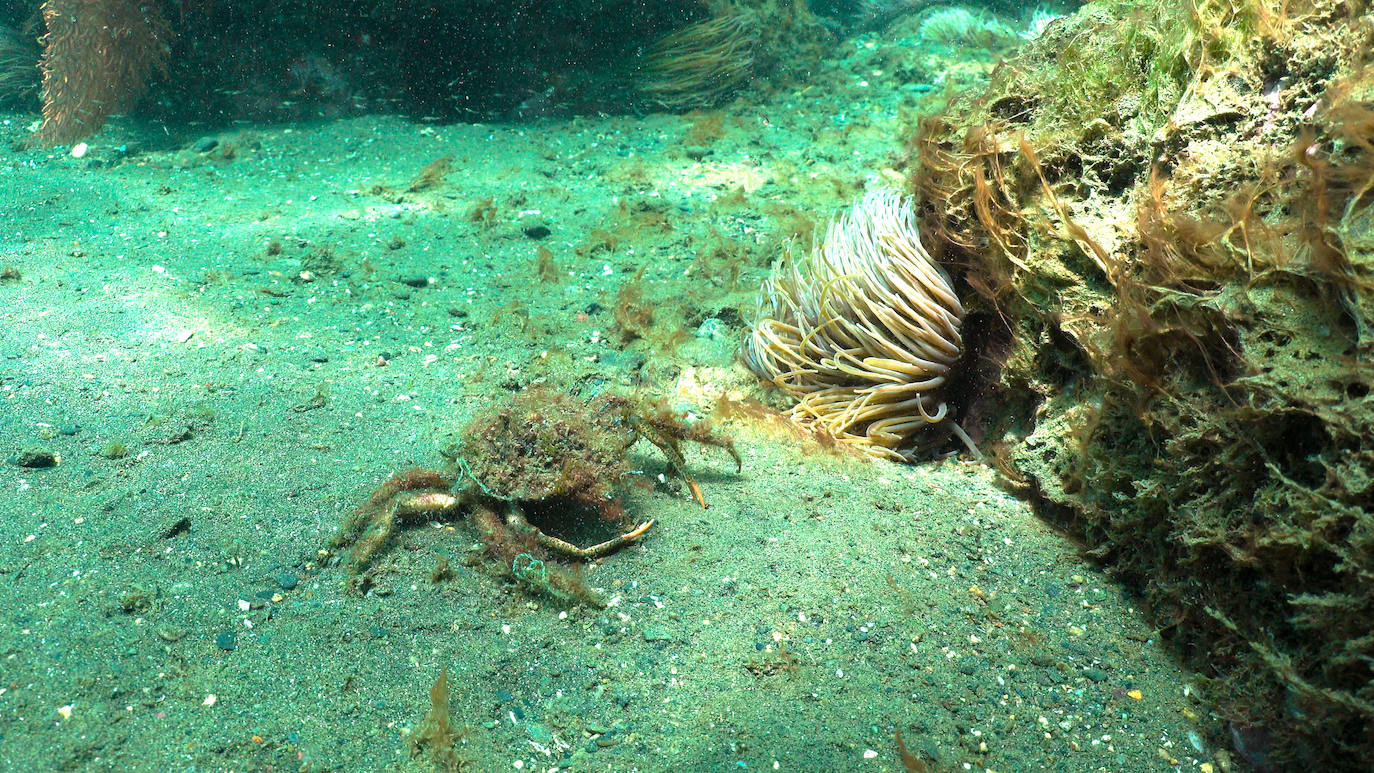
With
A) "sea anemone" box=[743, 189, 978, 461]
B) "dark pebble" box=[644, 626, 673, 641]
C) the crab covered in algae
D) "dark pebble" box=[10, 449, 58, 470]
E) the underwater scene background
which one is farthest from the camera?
"sea anemone" box=[743, 189, 978, 461]

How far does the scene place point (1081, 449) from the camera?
9.71 feet

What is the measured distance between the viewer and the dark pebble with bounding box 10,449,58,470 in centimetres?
305

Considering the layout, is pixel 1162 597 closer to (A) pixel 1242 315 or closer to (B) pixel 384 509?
(A) pixel 1242 315

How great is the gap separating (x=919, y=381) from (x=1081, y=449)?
1122mm

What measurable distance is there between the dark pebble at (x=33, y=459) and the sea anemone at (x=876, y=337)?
11.5ft

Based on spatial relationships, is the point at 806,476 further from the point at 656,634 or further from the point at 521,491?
the point at 521,491

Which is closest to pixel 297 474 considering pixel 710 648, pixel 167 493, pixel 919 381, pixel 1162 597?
pixel 167 493

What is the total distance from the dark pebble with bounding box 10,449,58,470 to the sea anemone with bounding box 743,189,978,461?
3509 millimetres

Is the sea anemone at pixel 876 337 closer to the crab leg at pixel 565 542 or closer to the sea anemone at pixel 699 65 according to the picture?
the crab leg at pixel 565 542

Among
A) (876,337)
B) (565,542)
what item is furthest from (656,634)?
(876,337)

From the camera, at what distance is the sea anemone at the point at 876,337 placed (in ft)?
12.7

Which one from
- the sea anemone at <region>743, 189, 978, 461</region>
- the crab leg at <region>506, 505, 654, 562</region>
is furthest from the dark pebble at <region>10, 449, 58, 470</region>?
the sea anemone at <region>743, 189, 978, 461</region>

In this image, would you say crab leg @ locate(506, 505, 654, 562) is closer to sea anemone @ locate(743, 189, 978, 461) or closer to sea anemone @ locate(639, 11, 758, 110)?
sea anemone @ locate(743, 189, 978, 461)

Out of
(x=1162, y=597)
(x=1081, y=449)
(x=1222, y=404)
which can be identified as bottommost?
(x=1162, y=597)
